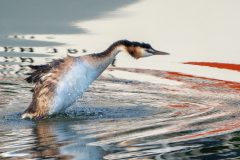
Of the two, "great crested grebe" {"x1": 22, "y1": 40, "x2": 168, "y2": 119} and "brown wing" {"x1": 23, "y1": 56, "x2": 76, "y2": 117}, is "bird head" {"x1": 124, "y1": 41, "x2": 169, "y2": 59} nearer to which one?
"great crested grebe" {"x1": 22, "y1": 40, "x2": 168, "y2": 119}

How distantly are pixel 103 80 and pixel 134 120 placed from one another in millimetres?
3543

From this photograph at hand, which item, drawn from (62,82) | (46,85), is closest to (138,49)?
(62,82)

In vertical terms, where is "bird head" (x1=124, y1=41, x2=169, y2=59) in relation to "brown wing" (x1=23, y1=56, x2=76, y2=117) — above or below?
above

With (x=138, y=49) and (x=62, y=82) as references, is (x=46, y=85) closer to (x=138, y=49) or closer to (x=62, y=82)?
(x=62, y=82)

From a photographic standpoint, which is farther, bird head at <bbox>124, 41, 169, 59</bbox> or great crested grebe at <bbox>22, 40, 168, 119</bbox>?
bird head at <bbox>124, 41, 169, 59</bbox>

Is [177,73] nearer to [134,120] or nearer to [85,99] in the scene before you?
[85,99]

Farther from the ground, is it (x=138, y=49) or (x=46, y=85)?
(x=138, y=49)

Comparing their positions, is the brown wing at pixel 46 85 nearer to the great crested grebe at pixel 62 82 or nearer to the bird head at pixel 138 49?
the great crested grebe at pixel 62 82

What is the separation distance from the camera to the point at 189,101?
6.86 metres

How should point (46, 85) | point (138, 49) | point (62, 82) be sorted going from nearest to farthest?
point (62, 82) < point (46, 85) < point (138, 49)

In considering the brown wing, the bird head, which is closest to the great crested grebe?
the brown wing

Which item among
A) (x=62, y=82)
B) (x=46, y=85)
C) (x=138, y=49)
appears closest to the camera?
(x=62, y=82)

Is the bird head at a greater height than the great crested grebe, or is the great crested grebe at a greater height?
the bird head

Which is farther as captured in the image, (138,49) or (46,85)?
(138,49)
